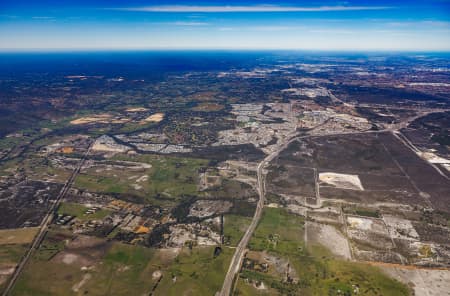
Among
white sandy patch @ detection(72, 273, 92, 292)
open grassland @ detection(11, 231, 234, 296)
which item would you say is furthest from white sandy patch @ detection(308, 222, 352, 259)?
white sandy patch @ detection(72, 273, 92, 292)

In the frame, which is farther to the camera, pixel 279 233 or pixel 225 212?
pixel 225 212

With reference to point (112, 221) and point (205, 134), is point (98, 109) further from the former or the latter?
point (112, 221)

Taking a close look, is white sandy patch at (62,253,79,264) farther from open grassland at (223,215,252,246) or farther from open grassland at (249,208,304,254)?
open grassland at (249,208,304,254)

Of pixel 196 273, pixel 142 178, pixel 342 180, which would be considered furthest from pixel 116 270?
pixel 342 180

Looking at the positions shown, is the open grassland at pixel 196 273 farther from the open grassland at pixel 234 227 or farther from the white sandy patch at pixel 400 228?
the white sandy patch at pixel 400 228

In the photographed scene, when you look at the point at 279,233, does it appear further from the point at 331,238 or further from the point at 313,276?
the point at 313,276
